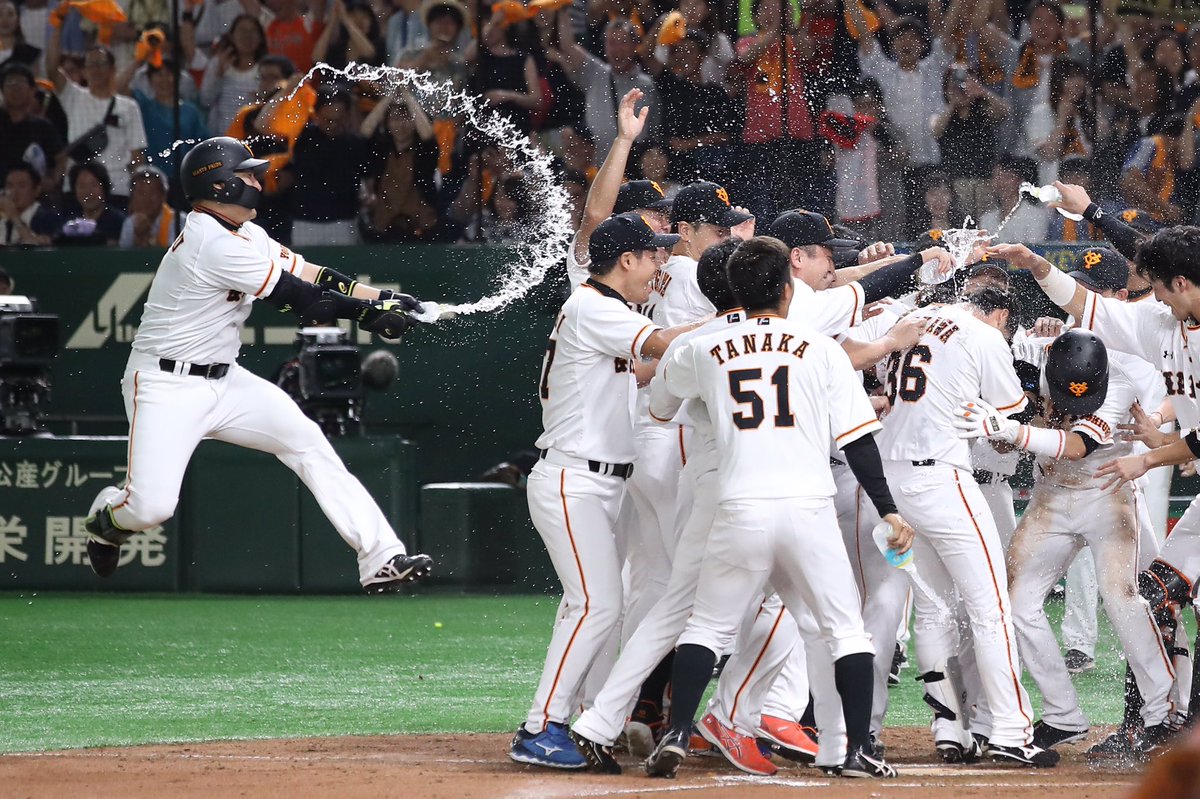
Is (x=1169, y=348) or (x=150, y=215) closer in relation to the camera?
(x=1169, y=348)

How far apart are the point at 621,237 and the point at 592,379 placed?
52 centimetres

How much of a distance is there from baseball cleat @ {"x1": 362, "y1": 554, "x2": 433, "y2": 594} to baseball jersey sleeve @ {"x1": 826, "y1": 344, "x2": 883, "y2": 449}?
6.45 ft

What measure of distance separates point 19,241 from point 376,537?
725cm

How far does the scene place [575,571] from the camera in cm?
566

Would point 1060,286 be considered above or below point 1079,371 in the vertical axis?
above

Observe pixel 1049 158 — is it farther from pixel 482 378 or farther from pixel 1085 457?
pixel 1085 457

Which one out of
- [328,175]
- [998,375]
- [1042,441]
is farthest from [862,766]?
[328,175]

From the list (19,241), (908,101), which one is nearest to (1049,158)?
(908,101)

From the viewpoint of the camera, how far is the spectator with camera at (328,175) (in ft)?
40.0

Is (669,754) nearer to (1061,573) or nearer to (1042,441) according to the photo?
(1042,441)

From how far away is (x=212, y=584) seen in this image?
447 inches

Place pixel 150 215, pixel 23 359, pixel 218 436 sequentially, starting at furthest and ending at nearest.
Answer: pixel 150 215, pixel 23 359, pixel 218 436

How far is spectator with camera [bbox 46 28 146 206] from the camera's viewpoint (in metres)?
12.6

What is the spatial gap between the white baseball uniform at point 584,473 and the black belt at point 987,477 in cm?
214
